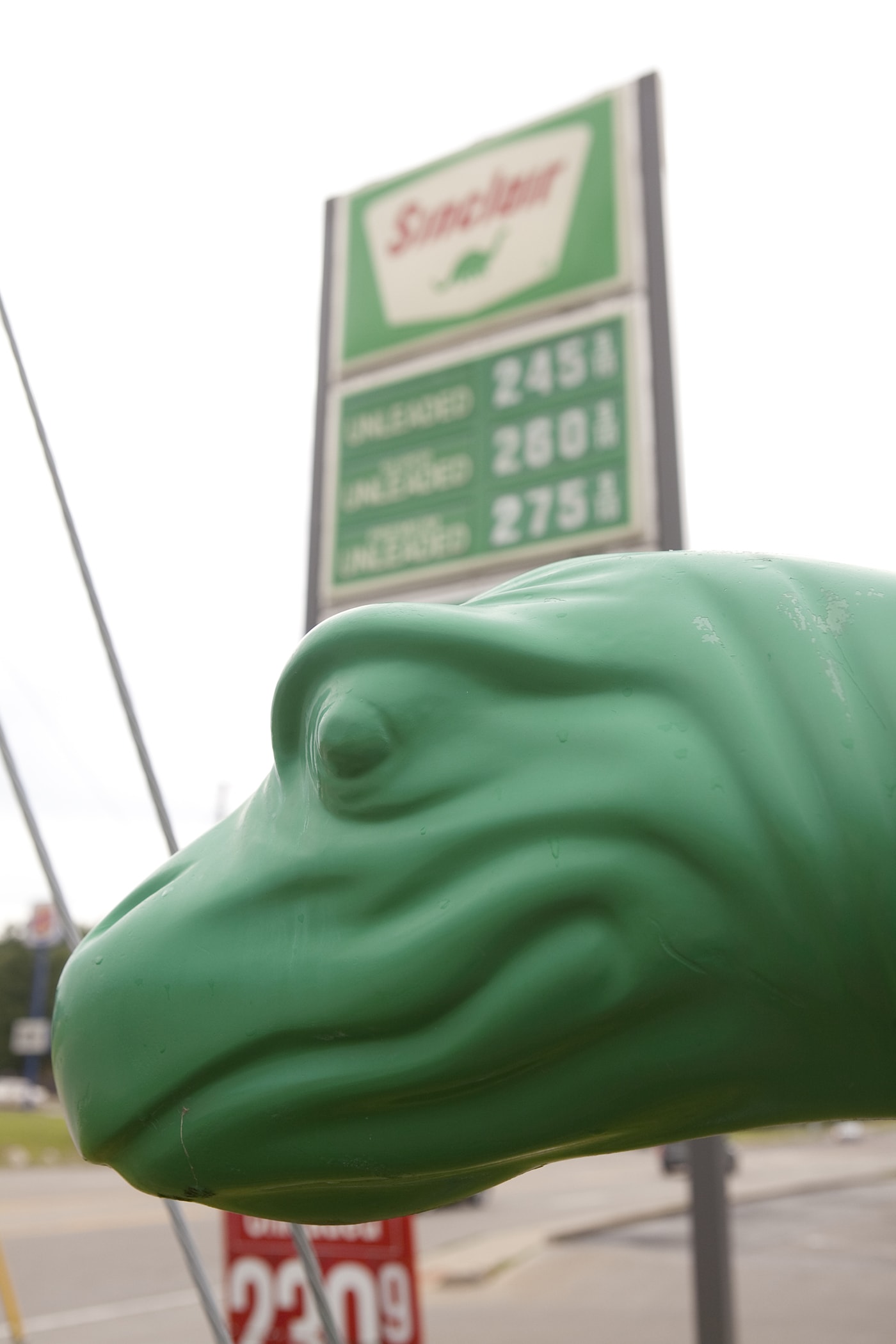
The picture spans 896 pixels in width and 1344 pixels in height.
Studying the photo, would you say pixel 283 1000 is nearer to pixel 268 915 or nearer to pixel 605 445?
pixel 268 915

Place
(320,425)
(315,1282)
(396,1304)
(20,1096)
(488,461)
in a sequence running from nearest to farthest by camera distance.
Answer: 1. (315,1282)
2. (396,1304)
3. (488,461)
4. (320,425)
5. (20,1096)

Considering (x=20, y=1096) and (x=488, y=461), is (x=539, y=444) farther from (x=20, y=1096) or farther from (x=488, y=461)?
(x=20, y=1096)

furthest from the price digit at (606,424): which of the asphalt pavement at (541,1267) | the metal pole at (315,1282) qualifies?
the asphalt pavement at (541,1267)

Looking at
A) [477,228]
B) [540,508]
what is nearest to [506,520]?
[540,508]

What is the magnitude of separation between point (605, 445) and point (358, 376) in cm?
94

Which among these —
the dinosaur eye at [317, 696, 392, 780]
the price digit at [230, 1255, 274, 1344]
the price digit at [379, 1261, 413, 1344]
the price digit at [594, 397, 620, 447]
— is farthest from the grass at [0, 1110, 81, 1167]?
the dinosaur eye at [317, 696, 392, 780]

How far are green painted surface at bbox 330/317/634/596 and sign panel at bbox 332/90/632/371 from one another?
0.15 meters

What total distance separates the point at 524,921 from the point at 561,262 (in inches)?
108

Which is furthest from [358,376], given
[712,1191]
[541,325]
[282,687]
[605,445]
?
[282,687]

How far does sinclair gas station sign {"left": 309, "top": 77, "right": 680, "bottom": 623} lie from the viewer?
2926 millimetres

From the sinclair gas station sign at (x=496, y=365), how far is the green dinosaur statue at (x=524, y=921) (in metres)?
2.04

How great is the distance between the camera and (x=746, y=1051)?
0.72 m

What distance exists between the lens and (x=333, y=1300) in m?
2.83

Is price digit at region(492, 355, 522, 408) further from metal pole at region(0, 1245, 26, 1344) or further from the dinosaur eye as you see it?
the dinosaur eye
